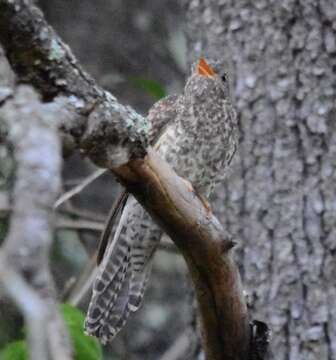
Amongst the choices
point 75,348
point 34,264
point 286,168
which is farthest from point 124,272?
point 34,264

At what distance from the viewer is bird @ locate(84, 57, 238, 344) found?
3.18 m

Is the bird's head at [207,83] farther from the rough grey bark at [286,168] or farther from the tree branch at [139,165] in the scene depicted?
the tree branch at [139,165]

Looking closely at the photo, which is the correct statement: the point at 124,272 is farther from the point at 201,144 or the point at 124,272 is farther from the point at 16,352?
the point at 16,352

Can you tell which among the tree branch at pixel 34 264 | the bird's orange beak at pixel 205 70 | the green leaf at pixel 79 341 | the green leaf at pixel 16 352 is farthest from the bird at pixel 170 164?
the tree branch at pixel 34 264

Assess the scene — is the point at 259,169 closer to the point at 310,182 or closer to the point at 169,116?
the point at 310,182

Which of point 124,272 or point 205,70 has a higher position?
point 205,70

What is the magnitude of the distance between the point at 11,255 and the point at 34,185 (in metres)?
0.08

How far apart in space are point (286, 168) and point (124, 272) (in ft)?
2.36

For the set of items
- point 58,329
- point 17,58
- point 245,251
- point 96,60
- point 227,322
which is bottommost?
point 58,329

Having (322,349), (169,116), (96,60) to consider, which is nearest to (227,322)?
(322,349)

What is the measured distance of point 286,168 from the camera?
3361 millimetres

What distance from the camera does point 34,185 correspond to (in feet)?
3.02

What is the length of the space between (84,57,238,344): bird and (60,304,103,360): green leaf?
1.23 feet

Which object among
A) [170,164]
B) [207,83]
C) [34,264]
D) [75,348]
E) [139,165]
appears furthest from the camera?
[207,83]
